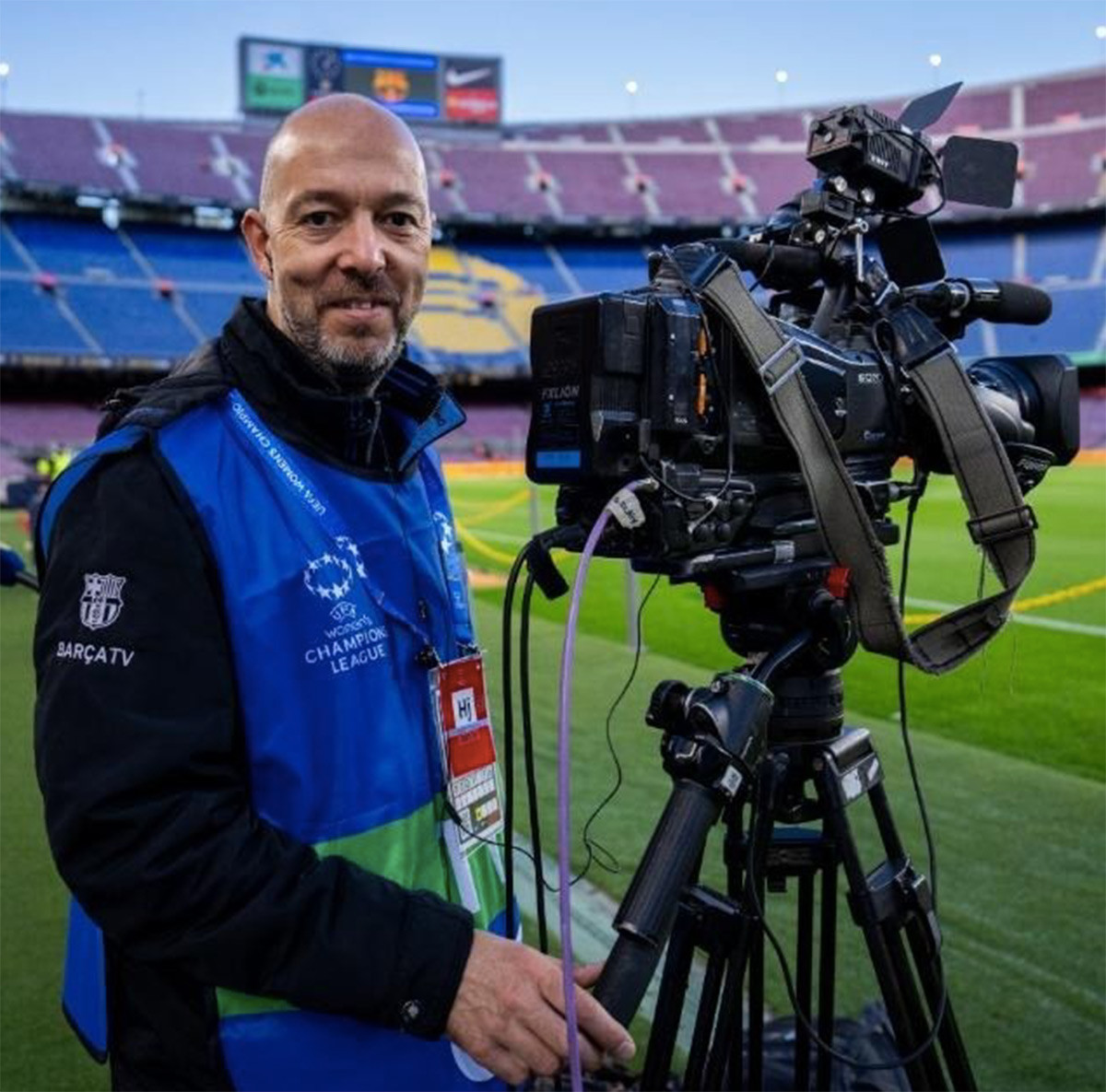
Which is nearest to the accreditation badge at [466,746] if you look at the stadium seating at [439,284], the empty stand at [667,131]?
the stadium seating at [439,284]

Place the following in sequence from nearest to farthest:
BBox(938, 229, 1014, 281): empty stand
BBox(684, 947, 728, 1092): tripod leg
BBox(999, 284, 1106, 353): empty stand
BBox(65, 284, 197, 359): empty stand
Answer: BBox(684, 947, 728, 1092): tripod leg
BBox(65, 284, 197, 359): empty stand
BBox(999, 284, 1106, 353): empty stand
BBox(938, 229, 1014, 281): empty stand

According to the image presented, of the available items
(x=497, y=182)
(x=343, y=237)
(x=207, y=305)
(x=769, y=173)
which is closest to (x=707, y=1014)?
(x=343, y=237)

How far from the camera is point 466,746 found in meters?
1.50

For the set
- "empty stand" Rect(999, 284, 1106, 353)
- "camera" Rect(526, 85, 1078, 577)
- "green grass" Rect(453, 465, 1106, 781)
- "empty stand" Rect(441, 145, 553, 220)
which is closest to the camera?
"camera" Rect(526, 85, 1078, 577)

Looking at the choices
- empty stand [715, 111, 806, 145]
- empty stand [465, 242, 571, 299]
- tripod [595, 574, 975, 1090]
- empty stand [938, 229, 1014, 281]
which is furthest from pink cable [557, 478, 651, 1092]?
empty stand [715, 111, 806, 145]

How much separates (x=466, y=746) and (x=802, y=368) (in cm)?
71

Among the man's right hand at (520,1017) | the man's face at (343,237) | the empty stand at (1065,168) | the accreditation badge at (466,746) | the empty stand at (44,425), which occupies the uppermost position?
the empty stand at (1065,168)

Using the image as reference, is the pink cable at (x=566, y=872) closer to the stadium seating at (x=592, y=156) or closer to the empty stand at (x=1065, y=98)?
the stadium seating at (x=592, y=156)

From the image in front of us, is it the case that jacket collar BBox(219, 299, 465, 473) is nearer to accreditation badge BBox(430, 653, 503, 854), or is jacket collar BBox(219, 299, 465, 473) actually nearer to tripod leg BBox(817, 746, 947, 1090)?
accreditation badge BBox(430, 653, 503, 854)

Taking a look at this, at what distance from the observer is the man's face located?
139cm

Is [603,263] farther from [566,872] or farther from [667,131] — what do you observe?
[566,872]

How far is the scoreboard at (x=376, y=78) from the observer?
136ft

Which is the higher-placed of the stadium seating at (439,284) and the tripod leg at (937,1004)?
the stadium seating at (439,284)

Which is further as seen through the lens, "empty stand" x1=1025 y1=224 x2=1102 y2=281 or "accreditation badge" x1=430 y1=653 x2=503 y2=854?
"empty stand" x1=1025 y1=224 x2=1102 y2=281
